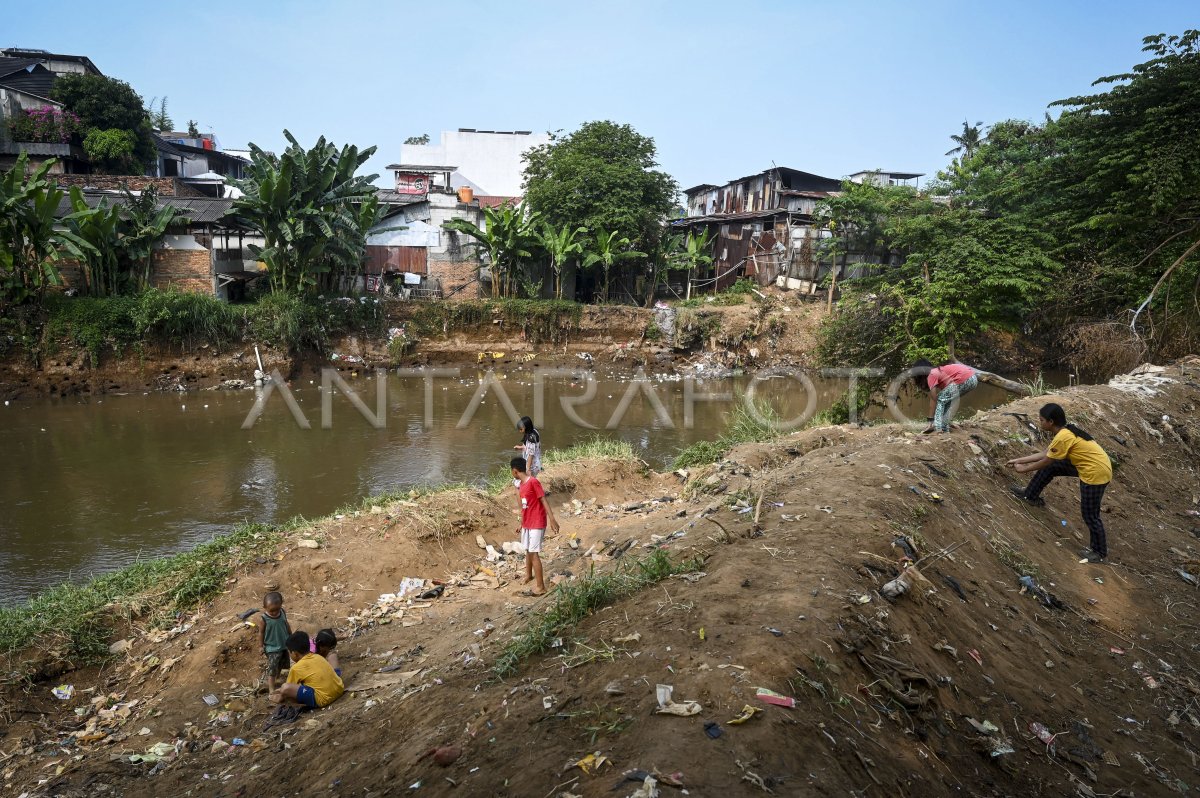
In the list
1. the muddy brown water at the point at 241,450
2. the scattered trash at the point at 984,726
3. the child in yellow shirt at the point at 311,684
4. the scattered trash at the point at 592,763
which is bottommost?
the muddy brown water at the point at 241,450

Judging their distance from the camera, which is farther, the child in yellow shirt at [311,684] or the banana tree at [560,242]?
the banana tree at [560,242]

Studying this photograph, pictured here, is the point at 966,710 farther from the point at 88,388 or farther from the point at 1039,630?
the point at 88,388

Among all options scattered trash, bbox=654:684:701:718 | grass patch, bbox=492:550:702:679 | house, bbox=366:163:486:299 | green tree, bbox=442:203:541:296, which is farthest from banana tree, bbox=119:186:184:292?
scattered trash, bbox=654:684:701:718

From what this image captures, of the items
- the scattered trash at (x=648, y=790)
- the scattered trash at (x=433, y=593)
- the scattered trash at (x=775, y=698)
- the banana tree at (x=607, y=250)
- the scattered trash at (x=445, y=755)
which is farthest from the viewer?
A: the banana tree at (x=607, y=250)

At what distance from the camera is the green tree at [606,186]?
26.1 m

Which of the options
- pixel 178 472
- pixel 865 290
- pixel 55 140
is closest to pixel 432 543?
pixel 178 472

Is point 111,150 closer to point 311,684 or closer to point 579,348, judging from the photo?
point 579,348

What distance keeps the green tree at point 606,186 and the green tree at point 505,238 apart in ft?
4.97

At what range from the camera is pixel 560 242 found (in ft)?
82.1

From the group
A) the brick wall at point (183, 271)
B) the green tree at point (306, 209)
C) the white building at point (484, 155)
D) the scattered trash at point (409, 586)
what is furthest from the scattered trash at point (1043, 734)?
the white building at point (484, 155)

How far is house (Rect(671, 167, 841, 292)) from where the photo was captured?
94.2ft

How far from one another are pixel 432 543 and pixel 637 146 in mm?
23581

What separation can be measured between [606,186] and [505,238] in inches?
178

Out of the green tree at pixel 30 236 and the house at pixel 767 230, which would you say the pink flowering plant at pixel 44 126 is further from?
the house at pixel 767 230
